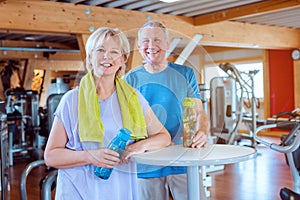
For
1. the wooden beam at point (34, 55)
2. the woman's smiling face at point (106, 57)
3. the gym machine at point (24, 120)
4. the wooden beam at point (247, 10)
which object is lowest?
the gym machine at point (24, 120)

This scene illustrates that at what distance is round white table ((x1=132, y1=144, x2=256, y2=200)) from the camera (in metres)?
1.45

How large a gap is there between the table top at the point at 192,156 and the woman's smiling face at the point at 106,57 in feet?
1.06

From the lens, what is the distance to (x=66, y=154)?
142cm

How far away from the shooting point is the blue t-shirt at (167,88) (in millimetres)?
A: 1636

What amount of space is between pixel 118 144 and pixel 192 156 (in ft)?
0.93

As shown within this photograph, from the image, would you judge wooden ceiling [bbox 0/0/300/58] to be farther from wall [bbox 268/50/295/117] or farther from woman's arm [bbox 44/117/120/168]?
woman's arm [bbox 44/117/120/168]

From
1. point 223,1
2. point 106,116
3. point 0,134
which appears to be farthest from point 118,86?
point 223,1

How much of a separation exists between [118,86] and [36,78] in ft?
34.8

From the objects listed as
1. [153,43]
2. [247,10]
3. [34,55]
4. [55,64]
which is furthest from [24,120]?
[153,43]

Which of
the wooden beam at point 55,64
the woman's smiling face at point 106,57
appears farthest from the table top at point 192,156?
the wooden beam at point 55,64

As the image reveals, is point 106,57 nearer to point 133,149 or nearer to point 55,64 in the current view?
point 133,149

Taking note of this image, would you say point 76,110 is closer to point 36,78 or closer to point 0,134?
point 0,134

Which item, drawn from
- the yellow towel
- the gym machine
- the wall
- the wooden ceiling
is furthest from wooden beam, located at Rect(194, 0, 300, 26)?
the yellow towel

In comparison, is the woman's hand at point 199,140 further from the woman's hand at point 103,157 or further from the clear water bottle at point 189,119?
the woman's hand at point 103,157
